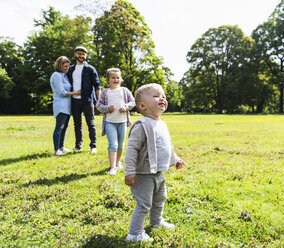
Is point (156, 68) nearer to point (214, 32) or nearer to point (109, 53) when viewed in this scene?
point (109, 53)

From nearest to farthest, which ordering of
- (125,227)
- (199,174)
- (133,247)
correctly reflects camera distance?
(133,247), (125,227), (199,174)

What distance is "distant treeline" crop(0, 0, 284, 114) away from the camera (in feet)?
130

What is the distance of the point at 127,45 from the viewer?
38.1 m

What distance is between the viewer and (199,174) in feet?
16.9

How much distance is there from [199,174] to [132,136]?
3.01m

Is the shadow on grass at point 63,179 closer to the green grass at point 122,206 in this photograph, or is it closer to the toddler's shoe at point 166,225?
the green grass at point 122,206

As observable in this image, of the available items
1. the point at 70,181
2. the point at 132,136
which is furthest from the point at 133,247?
the point at 70,181

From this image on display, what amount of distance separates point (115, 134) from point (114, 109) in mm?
607

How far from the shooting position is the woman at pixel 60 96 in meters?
6.76

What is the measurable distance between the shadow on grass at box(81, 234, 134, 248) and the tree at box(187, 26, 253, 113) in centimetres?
5172

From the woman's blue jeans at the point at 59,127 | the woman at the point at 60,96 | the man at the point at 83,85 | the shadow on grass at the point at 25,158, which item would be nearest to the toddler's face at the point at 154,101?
the man at the point at 83,85

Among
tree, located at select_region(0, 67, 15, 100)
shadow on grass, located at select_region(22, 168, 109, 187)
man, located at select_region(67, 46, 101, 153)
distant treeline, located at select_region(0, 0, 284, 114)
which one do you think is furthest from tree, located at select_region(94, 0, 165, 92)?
shadow on grass, located at select_region(22, 168, 109, 187)

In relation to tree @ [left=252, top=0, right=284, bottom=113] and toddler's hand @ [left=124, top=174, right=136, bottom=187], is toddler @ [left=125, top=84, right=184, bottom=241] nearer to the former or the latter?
toddler's hand @ [left=124, top=174, right=136, bottom=187]

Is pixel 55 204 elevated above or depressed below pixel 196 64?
below
